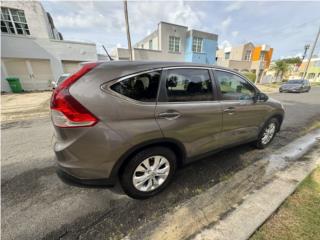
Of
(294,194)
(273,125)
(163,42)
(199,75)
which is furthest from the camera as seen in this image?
(163,42)

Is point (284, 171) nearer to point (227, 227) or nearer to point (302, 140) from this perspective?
point (227, 227)

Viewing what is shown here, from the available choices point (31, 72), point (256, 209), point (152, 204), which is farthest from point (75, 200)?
point (31, 72)

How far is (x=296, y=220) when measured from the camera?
174 cm

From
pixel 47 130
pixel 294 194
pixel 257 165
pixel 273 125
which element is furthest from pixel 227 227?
pixel 47 130

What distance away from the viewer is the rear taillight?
156 cm

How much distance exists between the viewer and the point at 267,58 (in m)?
31.6

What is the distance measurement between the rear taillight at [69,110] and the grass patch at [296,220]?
2.04m

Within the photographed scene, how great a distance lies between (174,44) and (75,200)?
2043 centimetres

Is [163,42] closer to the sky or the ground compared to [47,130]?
closer to the sky

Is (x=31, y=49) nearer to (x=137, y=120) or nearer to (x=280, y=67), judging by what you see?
(x=137, y=120)

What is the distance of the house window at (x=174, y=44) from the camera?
19.1 meters

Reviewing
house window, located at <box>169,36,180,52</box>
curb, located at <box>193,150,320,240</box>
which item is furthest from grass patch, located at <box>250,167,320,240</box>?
house window, located at <box>169,36,180,52</box>

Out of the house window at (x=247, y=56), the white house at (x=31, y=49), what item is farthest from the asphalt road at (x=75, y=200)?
the house window at (x=247, y=56)

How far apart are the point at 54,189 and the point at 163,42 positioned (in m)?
19.1
